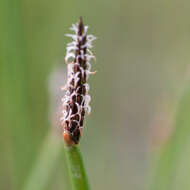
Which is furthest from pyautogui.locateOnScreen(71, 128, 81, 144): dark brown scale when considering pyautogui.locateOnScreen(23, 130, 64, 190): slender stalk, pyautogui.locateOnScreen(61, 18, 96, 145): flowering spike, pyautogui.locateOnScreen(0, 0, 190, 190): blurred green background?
pyautogui.locateOnScreen(23, 130, 64, 190): slender stalk

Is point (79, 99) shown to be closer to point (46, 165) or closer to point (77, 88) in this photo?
point (77, 88)

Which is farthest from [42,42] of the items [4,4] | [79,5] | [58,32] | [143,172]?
[143,172]

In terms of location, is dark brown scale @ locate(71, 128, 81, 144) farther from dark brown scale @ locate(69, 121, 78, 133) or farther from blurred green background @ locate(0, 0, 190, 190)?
blurred green background @ locate(0, 0, 190, 190)

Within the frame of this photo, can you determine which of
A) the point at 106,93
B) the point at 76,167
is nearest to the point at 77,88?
the point at 76,167

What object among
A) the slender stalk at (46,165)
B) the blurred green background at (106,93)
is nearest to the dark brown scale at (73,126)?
the blurred green background at (106,93)

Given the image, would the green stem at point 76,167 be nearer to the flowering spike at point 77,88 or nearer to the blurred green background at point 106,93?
the flowering spike at point 77,88

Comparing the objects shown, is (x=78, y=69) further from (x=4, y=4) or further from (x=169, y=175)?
(x=4, y=4)
